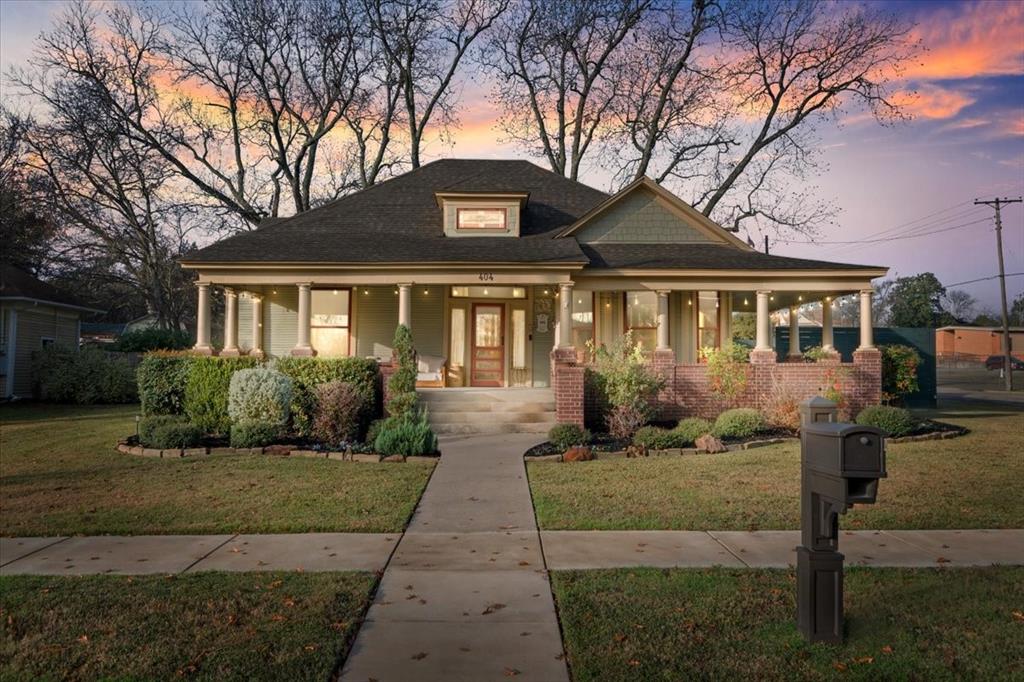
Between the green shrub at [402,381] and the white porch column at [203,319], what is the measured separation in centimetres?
531

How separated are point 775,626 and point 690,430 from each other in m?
8.15

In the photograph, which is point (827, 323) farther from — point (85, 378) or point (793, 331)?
point (85, 378)

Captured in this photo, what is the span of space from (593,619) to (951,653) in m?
2.03

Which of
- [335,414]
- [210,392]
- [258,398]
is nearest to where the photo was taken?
[258,398]

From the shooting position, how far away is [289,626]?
4.07 meters

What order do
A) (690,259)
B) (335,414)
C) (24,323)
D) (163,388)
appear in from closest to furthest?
(335,414), (163,388), (690,259), (24,323)

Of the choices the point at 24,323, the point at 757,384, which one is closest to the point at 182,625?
the point at 757,384

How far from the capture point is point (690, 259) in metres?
16.6

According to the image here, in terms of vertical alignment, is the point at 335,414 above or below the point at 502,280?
below

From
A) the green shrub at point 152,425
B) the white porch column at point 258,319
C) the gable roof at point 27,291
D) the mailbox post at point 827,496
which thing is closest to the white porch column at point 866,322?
the mailbox post at point 827,496

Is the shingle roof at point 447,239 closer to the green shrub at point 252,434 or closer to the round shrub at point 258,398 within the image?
the round shrub at point 258,398

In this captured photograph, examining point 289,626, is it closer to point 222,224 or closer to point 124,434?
point 124,434

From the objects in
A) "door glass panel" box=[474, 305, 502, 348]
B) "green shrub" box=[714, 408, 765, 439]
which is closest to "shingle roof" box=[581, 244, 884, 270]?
"door glass panel" box=[474, 305, 502, 348]

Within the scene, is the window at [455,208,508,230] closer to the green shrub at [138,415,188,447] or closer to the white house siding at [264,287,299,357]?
the white house siding at [264,287,299,357]
